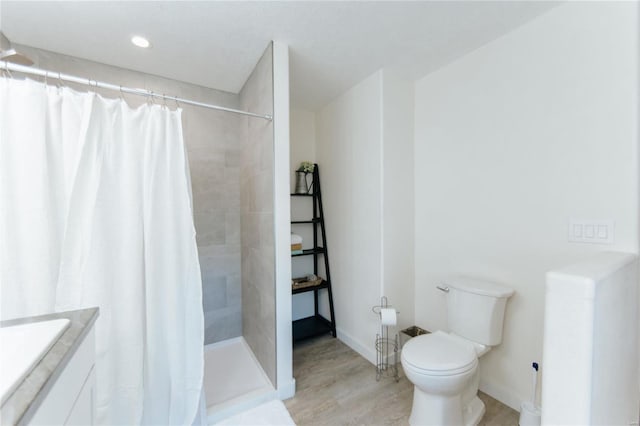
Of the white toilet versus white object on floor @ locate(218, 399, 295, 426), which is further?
white object on floor @ locate(218, 399, 295, 426)

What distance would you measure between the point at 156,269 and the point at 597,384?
1.76m

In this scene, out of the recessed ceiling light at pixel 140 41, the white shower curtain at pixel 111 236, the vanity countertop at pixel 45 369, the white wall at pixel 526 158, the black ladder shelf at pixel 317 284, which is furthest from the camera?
the black ladder shelf at pixel 317 284

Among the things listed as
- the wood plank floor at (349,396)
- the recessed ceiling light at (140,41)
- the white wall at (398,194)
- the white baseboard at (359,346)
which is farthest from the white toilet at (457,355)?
the recessed ceiling light at (140,41)

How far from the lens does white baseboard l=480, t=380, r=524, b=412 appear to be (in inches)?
60.7

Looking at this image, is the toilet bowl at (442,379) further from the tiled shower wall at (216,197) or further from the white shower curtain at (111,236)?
the tiled shower wall at (216,197)

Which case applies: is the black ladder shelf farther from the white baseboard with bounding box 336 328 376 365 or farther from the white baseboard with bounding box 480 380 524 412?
the white baseboard with bounding box 480 380 524 412

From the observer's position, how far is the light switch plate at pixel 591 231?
48.0 inches

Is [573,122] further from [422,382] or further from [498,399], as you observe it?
[498,399]

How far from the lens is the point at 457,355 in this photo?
4.45 feet

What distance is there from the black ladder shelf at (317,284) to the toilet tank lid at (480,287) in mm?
1169

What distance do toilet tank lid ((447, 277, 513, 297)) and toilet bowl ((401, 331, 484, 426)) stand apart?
0.31 m

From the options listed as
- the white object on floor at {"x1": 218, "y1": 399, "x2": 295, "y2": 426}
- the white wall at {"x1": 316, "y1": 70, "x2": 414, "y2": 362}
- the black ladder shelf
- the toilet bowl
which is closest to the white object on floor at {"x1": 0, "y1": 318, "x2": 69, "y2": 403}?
the white object on floor at {"x1": 218, "y1": 399, "x2": 295, "y2": 426}

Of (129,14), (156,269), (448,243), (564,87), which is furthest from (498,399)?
(129,14)

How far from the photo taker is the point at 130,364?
124cm
